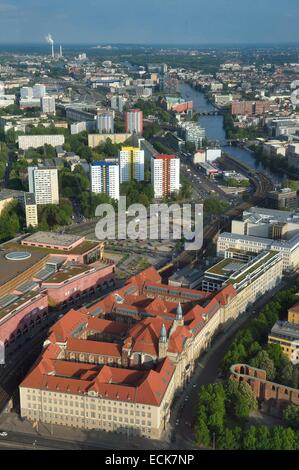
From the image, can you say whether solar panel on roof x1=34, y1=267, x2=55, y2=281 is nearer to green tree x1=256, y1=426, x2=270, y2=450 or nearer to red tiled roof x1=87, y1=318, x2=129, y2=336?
red tiled roof x1=87, y1=318, x2=129, y2=336

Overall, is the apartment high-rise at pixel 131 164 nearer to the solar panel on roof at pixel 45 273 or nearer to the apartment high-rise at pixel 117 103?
the solar panel on roof at pixel 45 273

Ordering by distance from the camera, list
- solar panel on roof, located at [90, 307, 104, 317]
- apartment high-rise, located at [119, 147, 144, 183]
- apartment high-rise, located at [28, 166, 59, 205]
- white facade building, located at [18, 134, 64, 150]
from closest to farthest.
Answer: solar panel on roof, located at [90, 307, 104, 317] < apartment high-rise, located at [28, 166, 59, 205] < apartment high-rise, located at [119, 147, 144, 183] < white facade building, located at [18, 134, 64, 150]

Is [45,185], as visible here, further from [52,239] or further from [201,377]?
[201,377]

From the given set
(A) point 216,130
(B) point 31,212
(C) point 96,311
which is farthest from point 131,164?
(A) point 216,130

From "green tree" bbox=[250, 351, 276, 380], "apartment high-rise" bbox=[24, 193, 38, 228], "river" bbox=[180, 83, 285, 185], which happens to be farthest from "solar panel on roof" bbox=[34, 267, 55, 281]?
"river" bbox=[180, 83, 285, 185]

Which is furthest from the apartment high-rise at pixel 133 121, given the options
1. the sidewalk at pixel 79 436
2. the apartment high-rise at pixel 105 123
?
the sidewalk at pixel 79 436
